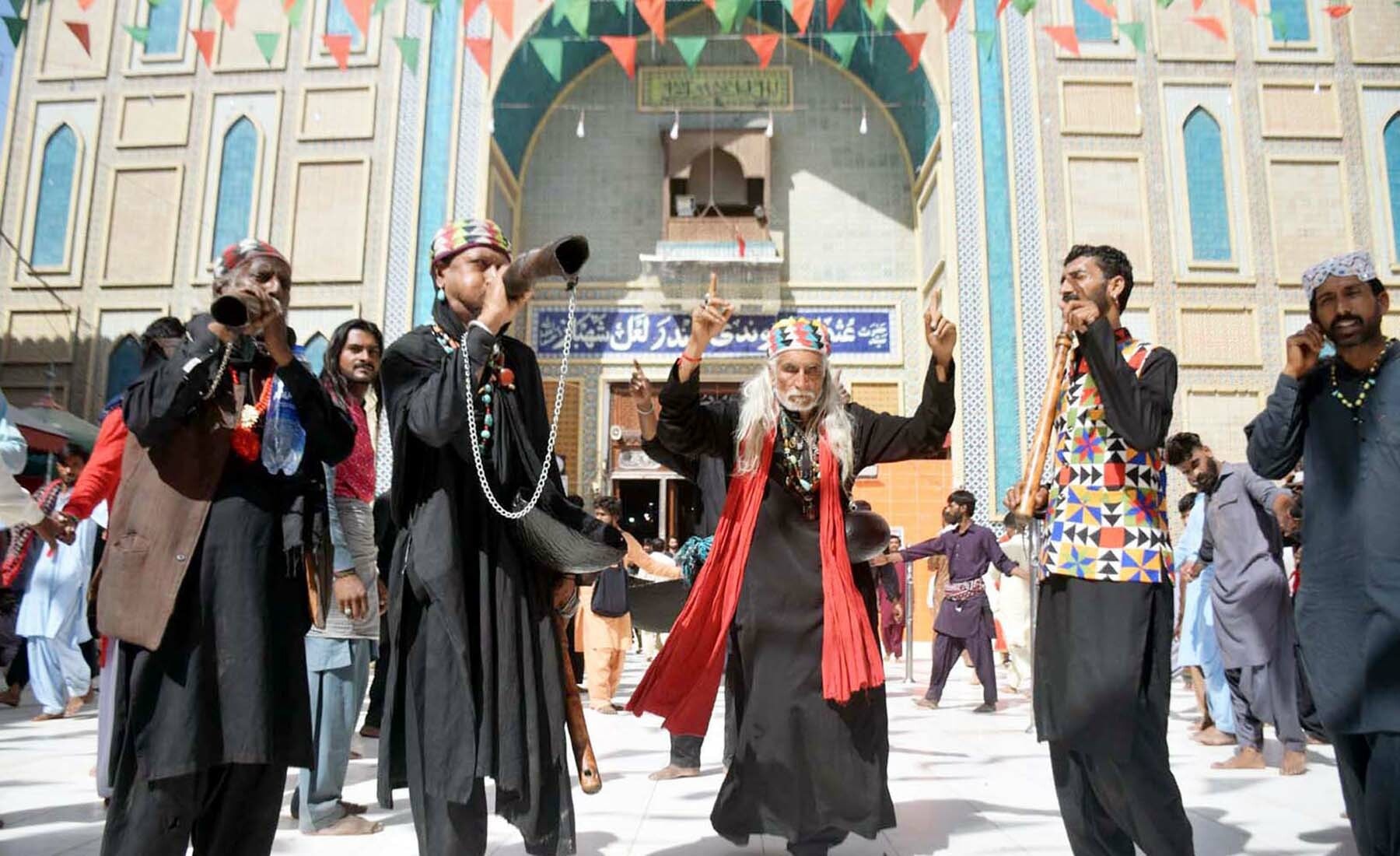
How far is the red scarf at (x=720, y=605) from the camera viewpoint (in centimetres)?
271

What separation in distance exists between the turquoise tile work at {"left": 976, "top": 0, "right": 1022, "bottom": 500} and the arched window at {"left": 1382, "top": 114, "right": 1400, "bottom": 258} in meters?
4.12

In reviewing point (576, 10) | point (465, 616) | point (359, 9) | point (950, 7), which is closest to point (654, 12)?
point (576, 10)

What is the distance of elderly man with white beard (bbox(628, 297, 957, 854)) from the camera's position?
2619 mm

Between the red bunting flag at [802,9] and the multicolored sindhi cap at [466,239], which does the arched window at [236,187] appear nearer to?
the red bunting flag at [802,9]

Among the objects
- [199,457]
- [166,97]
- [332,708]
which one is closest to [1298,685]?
[332,708]

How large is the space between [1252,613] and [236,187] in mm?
10974

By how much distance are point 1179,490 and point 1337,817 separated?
25.7 ft

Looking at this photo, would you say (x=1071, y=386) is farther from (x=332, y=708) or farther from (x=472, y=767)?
(x=332, y=708)

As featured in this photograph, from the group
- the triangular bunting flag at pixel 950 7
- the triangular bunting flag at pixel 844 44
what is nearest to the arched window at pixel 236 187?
the triangular bunting flag at pixel 844 44

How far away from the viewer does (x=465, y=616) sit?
6.53ft

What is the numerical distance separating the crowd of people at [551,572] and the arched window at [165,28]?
1071 centimetres

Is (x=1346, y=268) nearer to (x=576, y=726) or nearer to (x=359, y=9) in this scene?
(x=576, y=726)

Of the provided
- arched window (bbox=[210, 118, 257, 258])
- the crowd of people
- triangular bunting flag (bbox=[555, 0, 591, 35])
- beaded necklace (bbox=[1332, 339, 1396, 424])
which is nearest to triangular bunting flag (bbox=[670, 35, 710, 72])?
triangular bunting flag (bbox=[555, 0, 591, 35])

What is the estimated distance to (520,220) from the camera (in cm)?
1272
